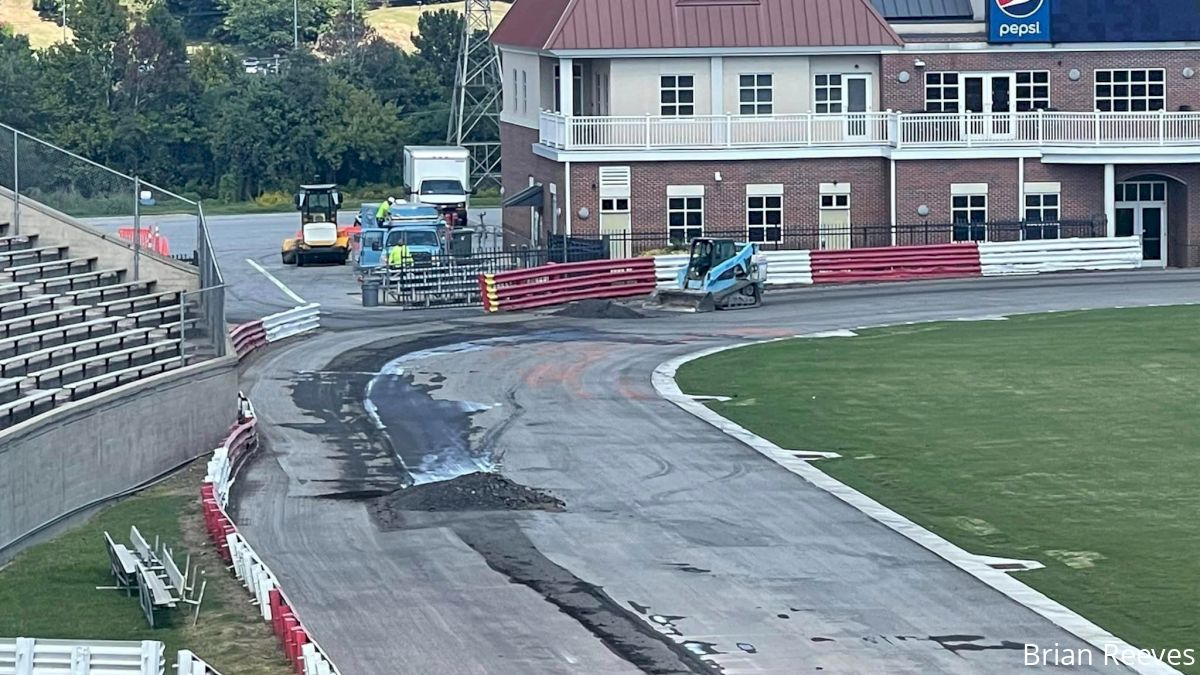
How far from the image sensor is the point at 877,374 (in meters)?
38.3

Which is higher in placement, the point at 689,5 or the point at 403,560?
the point at 689,5

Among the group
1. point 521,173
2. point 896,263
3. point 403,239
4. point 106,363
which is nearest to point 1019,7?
point 896,263

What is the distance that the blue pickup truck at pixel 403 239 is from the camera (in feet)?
192

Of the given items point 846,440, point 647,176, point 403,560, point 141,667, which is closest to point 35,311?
point 403,560

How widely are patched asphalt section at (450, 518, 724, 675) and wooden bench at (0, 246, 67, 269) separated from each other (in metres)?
10.7

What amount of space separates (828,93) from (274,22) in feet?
246

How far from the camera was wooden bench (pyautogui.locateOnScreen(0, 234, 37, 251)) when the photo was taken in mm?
32281

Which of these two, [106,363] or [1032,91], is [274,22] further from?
[106,363]

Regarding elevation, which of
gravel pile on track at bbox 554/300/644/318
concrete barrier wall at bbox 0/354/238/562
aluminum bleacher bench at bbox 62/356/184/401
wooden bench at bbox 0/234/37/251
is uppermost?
wooden bench at bbox 0/234/37/251

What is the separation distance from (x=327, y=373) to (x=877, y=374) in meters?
11.0

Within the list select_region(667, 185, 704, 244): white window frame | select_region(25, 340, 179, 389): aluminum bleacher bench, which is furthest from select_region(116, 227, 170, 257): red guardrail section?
select_region(667, 185, 704, 244): white window frame

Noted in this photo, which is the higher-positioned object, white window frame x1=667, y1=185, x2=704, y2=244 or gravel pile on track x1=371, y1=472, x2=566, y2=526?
white window frame x1=667, y1=185, x2=704, y2=244

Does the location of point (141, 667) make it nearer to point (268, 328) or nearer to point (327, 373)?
point (327, 373)

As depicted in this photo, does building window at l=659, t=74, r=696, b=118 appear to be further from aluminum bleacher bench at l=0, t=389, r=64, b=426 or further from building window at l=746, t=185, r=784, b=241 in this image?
aluminum bleacher bench at l=0, t=389, r=64, b=426
